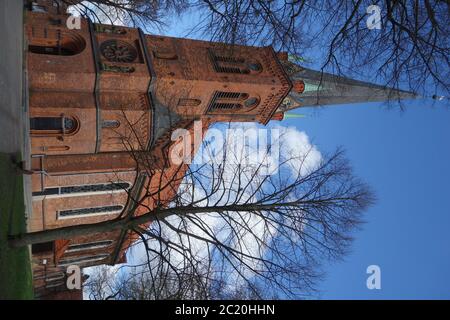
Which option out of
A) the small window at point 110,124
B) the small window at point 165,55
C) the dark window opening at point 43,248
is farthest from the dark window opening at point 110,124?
the dark window opening at point 43,248

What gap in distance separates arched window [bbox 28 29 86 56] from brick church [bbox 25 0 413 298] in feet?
0.15

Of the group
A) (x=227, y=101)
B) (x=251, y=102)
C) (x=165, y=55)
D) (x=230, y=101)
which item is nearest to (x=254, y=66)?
(x=251, y=102)

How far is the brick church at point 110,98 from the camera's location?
751 inches

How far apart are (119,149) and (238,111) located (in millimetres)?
7324

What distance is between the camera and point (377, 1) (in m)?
9.68

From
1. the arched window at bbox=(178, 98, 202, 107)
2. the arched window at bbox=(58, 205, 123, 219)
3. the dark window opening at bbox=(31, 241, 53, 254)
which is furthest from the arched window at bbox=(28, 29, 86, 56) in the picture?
the dark window opening at bbox=(31, 241, 53, 254)

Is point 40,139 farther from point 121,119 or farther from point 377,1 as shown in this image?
point 377,1

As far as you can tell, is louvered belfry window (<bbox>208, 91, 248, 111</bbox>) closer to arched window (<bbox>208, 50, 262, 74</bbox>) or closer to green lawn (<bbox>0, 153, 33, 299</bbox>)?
arched window (<bbox>208, 50, 262, 74</bbox>)

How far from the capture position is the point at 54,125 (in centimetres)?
1964

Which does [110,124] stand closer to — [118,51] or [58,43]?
[118,51]

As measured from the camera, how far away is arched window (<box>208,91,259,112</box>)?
23.0 metres

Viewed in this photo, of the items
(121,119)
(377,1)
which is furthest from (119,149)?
(377,1)

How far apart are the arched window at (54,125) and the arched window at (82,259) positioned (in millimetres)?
13191

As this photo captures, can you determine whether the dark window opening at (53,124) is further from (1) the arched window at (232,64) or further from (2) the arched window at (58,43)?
(1) the arched window at (232,64)
